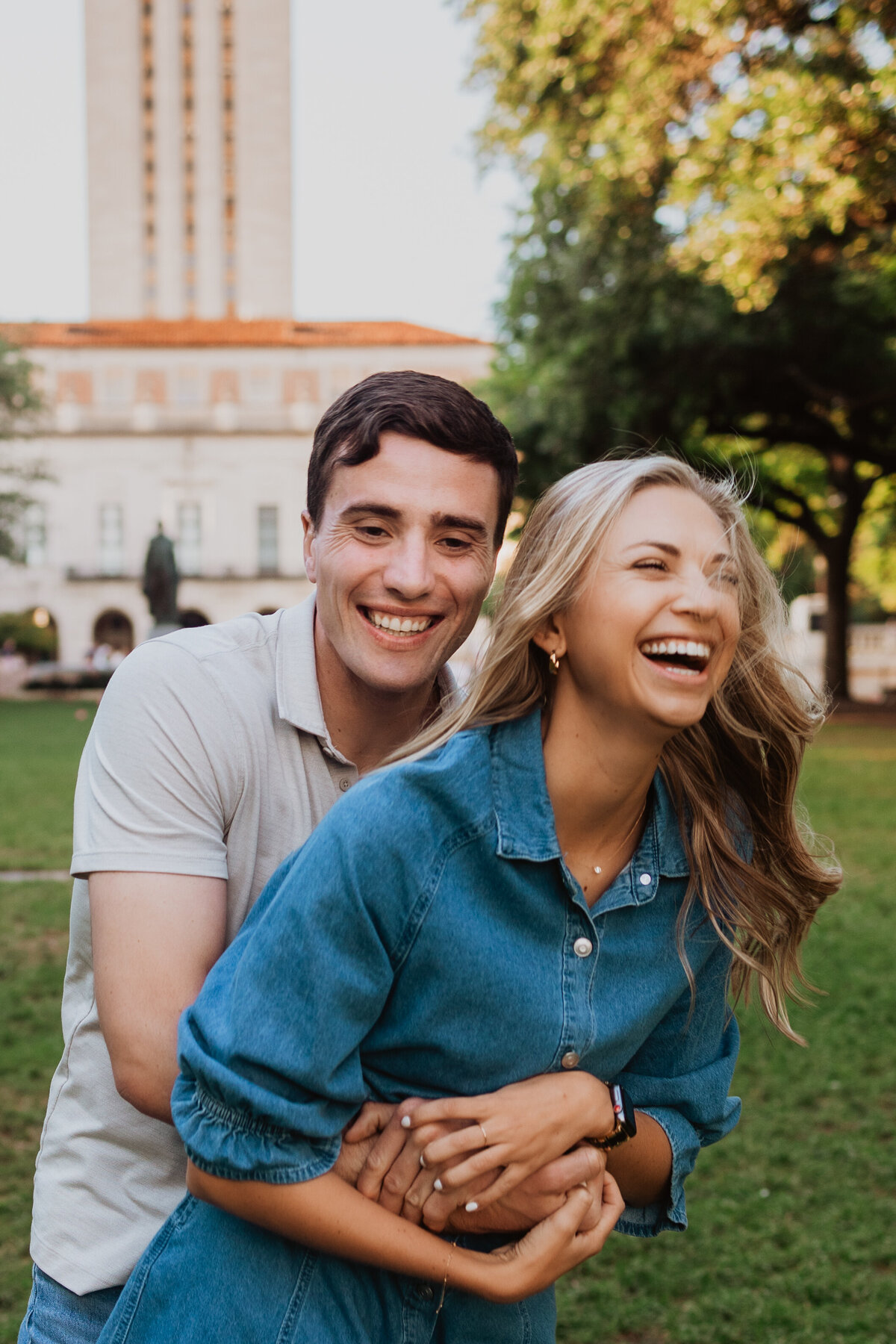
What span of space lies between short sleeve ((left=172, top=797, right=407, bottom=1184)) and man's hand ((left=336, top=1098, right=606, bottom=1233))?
0.25ft

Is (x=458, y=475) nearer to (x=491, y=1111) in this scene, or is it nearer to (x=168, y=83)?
(x=491, y=1111)

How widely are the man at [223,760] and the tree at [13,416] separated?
35.9 metres

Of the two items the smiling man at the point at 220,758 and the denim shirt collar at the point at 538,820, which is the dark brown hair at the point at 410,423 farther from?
the denim shirt collar at the point at 538,820

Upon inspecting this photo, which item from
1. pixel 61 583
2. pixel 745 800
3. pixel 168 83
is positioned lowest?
pixel 61 583

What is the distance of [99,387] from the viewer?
172 feet

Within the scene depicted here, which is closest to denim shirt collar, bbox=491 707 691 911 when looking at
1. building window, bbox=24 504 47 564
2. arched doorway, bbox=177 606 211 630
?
arched doorway, bbox=177 606 211 630

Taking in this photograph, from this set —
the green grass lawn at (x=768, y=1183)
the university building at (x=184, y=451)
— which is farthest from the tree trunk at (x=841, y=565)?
the university building at (x=184, y=451)

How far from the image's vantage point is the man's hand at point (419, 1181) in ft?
5.03

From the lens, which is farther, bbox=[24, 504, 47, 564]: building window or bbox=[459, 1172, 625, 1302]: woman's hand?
bbox=[24, 504, 47, 564]: building window

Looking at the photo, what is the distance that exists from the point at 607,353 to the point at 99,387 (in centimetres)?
4025

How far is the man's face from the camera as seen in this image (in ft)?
6.68

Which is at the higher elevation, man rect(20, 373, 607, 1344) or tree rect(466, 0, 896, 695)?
tree rect(466, 0, 896, 695)

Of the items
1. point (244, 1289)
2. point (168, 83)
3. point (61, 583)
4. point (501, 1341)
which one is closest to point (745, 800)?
point (501, 1341)

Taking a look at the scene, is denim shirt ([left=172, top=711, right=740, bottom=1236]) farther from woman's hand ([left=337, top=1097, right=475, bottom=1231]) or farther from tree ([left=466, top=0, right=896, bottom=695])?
tree ([left=466, top=0, right=896, bottom=695])
